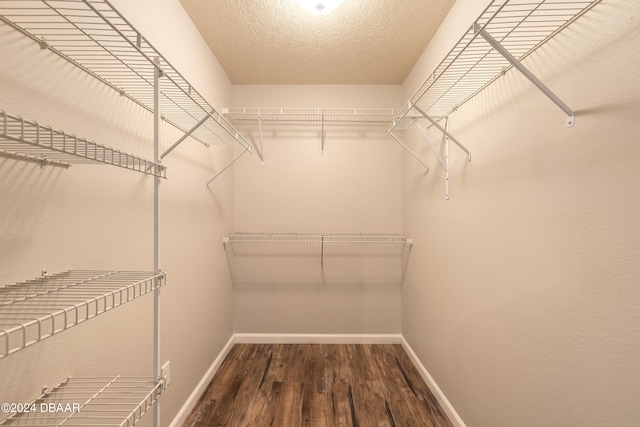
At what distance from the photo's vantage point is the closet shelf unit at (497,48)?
870 millimetres

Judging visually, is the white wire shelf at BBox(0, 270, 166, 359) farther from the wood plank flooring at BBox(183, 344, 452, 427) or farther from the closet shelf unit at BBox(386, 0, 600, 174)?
the wood plank flooring at BBox(183, 344, 452, 427)

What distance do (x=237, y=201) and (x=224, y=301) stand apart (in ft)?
2.84

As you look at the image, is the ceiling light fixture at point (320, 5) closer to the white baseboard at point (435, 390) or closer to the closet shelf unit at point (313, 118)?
the closet shelf unit at point (313, 118)

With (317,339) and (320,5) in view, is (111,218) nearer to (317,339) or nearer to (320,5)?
(320,5)

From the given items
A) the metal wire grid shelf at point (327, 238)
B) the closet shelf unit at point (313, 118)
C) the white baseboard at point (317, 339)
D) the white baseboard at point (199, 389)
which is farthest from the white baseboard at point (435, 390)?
the closet shelf unit at point (313, 118)

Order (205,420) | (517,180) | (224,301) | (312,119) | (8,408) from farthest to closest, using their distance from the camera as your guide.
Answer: (312,119) → (224,301) → (205,420) → (517,180) → (8,408)

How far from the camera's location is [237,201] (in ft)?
8.79

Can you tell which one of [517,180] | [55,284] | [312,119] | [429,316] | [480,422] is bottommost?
[480,422]

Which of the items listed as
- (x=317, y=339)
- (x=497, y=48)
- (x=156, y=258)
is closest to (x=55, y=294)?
(x=156, y=258)

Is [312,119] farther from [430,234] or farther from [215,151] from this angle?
[430,234]

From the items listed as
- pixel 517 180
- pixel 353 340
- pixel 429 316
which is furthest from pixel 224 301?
pixel 517 180

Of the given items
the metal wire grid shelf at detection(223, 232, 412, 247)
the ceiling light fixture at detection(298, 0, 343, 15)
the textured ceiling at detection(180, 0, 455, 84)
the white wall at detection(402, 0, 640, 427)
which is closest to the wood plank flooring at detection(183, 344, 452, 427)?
the white wall at detection(402, 0, 640, 427)

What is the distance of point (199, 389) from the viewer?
75.6 inches

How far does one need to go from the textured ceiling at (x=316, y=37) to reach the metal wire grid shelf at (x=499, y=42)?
1.78 ft
